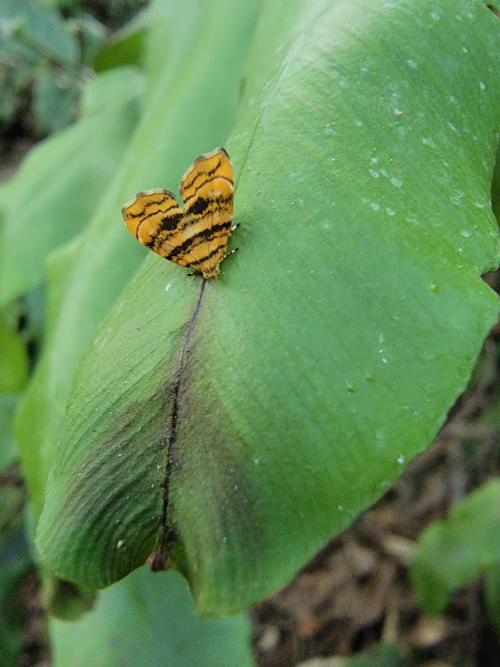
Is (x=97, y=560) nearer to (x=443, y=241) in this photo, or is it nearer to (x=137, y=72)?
(x=443, y=241)

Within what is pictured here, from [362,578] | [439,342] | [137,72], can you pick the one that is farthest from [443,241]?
[362,578]

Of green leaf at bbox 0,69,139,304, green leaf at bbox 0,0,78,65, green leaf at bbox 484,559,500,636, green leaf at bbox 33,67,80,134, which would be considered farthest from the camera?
green leaf at bbox 33,67,80,134

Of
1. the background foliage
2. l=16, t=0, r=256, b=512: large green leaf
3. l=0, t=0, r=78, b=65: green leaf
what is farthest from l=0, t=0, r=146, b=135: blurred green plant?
the background foliage

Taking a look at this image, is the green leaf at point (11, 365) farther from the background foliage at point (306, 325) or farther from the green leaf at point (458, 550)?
the green leaf at point (458, 550)

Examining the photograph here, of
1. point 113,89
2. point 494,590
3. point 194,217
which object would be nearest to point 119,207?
point 194,217

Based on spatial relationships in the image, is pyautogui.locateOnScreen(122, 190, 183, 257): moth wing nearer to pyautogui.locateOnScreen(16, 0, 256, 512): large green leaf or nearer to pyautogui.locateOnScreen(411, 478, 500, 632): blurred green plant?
pyautogui.locateOnScreen(16, 0, 256, 512): large green leaf
